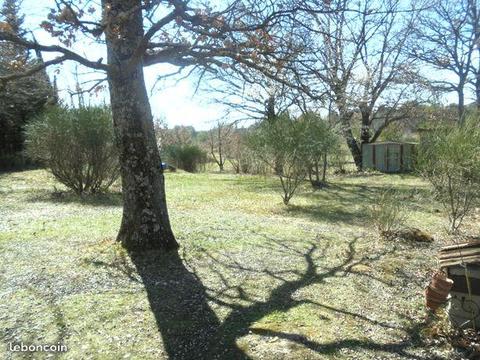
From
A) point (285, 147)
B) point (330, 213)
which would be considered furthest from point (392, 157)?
point (330, 213)

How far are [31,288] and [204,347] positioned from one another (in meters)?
2.03

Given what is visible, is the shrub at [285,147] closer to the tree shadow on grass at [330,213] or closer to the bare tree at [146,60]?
the tree shadow on grass at [330,213]

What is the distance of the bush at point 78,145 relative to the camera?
10.3 m

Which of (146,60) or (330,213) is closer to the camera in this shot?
(146,60)

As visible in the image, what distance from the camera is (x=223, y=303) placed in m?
3.96

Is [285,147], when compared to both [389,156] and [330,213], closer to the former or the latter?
[330,213]

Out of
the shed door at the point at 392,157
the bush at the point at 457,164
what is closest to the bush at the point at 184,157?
the shed door at the point at 392,157

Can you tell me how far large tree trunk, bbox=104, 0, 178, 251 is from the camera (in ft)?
16.3

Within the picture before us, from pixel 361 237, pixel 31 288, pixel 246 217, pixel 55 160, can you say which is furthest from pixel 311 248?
pixel 55 160

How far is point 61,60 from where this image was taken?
4605 mm

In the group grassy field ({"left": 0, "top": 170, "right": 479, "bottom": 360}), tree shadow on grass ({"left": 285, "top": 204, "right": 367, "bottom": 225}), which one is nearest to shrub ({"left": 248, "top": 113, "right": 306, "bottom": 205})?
tree shadow on grass ({"left": 285, "top": 204, "right": 367, "bottom": 225})

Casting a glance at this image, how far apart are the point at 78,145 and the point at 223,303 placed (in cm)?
763

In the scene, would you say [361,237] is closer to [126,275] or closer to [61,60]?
[126,275]

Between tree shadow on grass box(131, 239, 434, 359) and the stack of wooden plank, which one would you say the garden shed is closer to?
tree shadow on grass box(131, 239, 434, 359)
